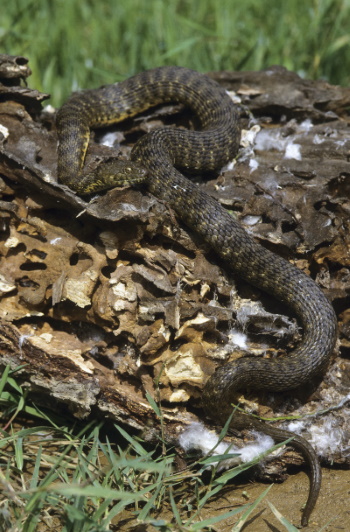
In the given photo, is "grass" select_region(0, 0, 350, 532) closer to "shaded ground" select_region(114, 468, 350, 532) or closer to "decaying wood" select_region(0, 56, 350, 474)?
"decaying wood" select_region(0, 56, 350, 474)

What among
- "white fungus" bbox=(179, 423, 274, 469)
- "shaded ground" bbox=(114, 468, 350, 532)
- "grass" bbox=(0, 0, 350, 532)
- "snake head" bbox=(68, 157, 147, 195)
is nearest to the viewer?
"shaded ground" bbox=(114, 468, 350, 532)

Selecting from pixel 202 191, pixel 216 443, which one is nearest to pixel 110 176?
pixel 202 191

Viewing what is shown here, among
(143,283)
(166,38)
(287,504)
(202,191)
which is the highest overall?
(166,38)

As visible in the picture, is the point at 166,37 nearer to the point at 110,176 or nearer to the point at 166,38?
the point at 166,38

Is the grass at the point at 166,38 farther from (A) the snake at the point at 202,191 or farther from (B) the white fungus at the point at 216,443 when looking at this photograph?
(B) the white fungus at the point at 216,443

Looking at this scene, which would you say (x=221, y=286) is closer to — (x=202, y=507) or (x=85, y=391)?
(x=85, y=391)

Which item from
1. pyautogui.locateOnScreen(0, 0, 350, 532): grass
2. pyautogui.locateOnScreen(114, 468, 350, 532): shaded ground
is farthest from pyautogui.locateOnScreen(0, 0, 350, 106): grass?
pyautogui.locateOnScreen(114, 468, 350, 532): shaded ground
